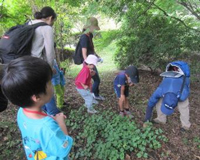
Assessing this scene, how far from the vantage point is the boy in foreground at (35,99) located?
120 cm

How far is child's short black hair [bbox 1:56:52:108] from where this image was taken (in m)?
1.19

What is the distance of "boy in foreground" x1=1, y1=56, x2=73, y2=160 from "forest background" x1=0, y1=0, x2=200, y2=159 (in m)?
1.55

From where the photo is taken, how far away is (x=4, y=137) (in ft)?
10.4

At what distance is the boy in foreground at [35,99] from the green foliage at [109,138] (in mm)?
1507

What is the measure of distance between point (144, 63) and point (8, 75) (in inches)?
220

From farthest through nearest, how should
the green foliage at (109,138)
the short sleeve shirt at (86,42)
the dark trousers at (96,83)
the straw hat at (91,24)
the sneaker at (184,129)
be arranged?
the dark trousers at (96,83), the short sleeve shirt at (86,42), the straw hat at (91,24), the sneaker at (184,129), the green foliage at (109,138)

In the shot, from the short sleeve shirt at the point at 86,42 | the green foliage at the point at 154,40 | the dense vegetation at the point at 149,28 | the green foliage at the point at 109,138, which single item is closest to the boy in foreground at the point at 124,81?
the green foliage at the point at 109,138

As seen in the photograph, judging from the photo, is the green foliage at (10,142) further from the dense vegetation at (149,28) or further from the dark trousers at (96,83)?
the dense vegetation at (149,28)

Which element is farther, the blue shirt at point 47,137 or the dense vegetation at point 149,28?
the dense vegetation at point 149,28

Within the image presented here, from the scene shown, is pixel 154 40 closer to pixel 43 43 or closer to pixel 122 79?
pixel 122 79

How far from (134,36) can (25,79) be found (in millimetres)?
5273

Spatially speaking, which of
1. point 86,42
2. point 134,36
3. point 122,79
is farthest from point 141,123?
point 134,36

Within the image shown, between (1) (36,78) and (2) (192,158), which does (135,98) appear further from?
(1) (36,78)

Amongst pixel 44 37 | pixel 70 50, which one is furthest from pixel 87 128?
pixel 70 50
